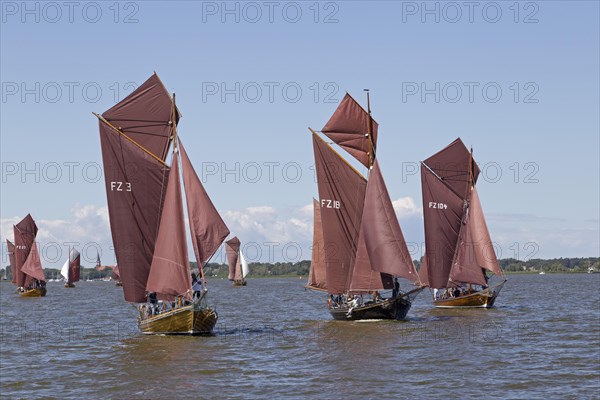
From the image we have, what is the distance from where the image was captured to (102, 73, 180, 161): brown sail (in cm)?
4853

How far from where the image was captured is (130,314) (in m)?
77.5

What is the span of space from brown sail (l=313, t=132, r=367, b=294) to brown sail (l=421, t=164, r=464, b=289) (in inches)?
Result: 575

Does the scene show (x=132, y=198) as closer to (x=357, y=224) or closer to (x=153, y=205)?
(x=153, y=205)

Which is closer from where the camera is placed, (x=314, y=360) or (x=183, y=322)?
(x=314, y=360)

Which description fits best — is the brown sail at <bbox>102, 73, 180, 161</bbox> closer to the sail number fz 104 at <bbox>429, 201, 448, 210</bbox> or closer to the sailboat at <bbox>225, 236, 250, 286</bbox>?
the sail number fz 104 at <bbox>429, 201, 448, 210</bbox>

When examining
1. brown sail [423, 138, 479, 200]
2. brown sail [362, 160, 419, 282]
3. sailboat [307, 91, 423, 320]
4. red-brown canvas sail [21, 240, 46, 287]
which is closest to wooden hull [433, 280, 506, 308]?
brown sail [423, 138, 479, 200]

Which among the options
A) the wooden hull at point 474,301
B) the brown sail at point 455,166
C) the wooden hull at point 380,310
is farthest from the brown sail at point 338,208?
the wooden hull at point 474,301

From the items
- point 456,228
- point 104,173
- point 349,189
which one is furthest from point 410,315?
point 104,173

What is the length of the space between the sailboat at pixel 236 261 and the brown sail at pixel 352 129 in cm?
11614

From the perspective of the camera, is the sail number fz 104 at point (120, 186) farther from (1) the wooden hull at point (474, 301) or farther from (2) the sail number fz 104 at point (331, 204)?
(1) the wooden hull at point (474, 301)

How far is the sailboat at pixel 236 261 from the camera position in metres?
177

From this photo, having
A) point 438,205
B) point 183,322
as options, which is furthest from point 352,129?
point 183,322

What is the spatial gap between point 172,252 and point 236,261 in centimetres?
13668

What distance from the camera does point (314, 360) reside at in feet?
140
